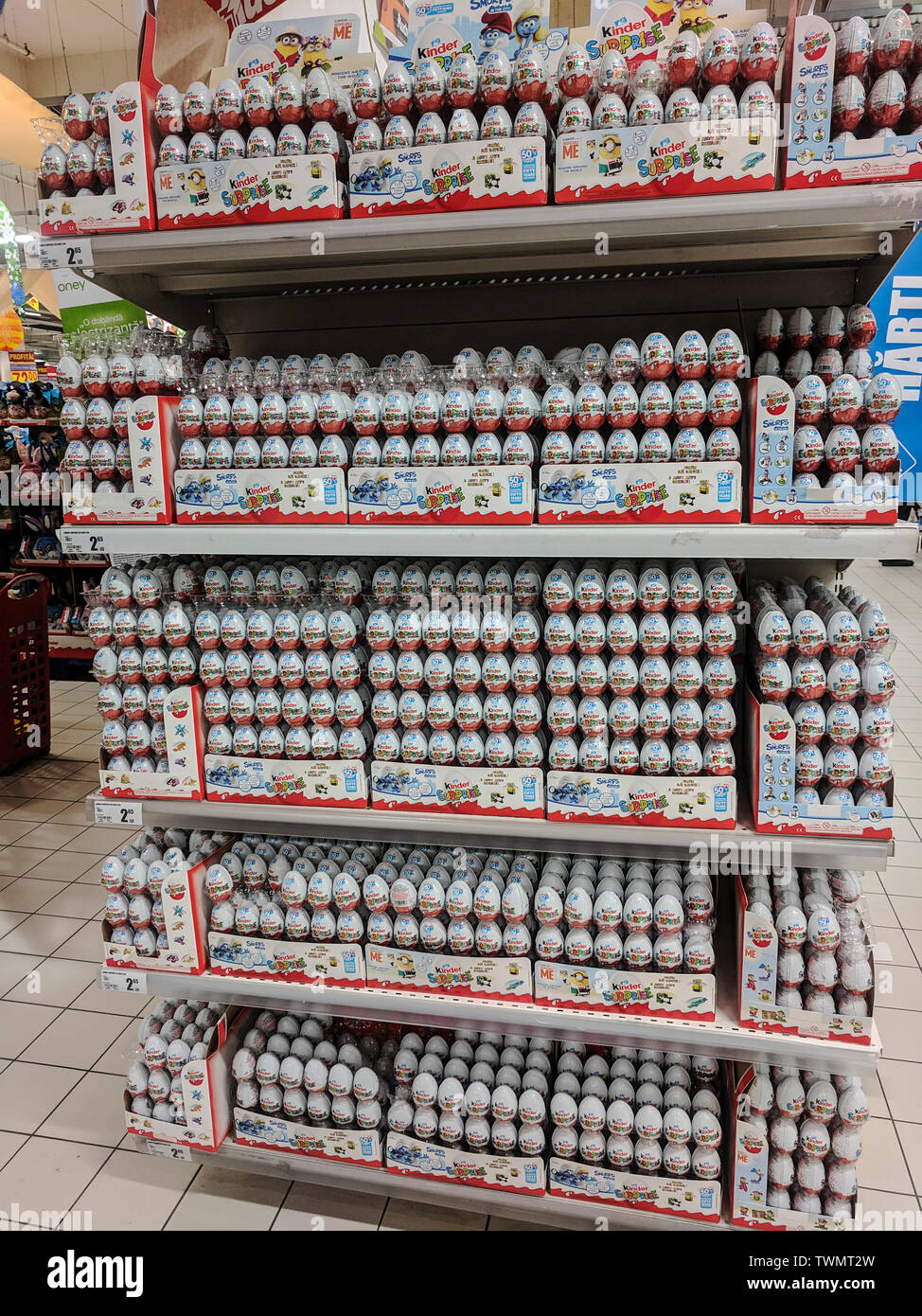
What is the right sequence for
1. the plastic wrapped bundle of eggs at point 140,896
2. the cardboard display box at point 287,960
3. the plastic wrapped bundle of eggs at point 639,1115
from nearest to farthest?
the plastic wrapped bundle of eggs at point 639,1115 → the cardboard display box at point 287,960 → the plastic wrapped bundle of eggs at point 140,896

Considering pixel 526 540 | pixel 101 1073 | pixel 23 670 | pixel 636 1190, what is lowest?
pixel 101 1073


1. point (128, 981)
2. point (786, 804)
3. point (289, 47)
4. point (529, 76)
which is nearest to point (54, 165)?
point (289, 47)

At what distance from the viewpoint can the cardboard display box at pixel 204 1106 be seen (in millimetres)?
2115

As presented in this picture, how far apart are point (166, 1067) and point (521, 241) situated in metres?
2.11

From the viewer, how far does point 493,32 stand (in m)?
1.89

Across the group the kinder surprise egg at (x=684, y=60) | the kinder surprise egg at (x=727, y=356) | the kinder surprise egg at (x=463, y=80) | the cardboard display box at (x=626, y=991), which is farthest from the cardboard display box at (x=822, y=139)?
the cardboard display box at (x=626, y=991)

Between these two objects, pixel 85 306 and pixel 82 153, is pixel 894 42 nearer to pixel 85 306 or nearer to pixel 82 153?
pixel 82 153

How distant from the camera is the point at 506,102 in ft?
5.58

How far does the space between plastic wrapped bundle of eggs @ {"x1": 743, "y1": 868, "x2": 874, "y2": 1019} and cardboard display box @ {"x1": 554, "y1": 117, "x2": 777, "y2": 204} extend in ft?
4.52

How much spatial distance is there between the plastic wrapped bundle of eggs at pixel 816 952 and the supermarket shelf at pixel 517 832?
104 mm

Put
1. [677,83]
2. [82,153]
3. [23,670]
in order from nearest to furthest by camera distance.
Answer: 1. [677,83]
2. [82,153]
3. [23,670]

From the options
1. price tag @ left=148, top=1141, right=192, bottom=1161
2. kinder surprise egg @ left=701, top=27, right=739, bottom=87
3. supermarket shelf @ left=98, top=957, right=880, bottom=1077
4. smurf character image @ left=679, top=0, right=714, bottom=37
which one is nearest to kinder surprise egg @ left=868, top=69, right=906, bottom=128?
kinder surprise egg @ left=701, top=27, right=739, bottom=87

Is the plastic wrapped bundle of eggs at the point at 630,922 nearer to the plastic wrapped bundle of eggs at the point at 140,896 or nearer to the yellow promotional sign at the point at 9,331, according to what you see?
the plastic wrapped bundle of eggs at the point at 140,896
